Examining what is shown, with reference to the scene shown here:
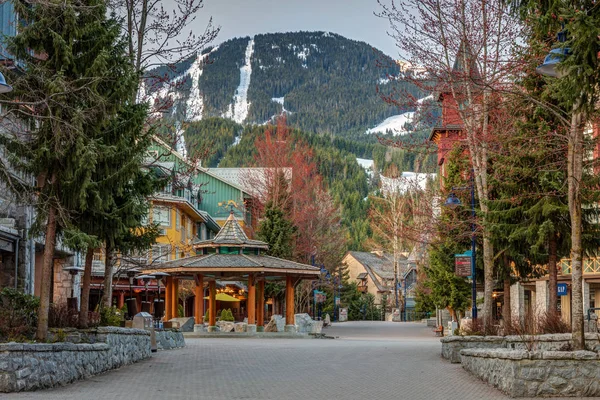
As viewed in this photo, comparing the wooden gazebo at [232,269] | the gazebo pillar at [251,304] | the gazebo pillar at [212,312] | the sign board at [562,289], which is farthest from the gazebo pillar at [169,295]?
the sign board at [562,289]

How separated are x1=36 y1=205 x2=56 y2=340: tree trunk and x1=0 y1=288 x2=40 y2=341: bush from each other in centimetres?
28

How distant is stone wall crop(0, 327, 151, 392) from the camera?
540 inches

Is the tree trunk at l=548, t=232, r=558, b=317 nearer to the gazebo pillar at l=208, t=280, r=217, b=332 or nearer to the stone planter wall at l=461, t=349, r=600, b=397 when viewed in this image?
the stone planter wall at l=461, t=349, r=600, b=397

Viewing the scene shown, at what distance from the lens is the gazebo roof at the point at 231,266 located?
125 ft

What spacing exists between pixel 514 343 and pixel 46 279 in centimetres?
956

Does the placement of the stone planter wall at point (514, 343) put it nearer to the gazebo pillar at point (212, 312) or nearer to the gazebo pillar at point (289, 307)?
the gazebo pillar at point (289, 307)

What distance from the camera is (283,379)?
16812 millimetres

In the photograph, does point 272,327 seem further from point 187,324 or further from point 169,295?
point 169,295

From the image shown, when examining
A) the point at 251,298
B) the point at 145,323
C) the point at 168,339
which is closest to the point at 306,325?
the point at 251,298

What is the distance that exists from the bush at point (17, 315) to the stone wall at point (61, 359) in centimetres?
85

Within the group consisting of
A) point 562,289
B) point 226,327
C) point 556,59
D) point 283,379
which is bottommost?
point 226,327

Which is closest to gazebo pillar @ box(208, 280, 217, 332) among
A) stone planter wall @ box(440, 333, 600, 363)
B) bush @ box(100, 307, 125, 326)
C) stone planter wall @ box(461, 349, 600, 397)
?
bush @ box(100, 307, 125, 326)

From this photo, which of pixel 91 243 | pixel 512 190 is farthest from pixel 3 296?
pixel 512 190

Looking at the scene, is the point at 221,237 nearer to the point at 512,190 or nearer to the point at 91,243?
the point at 512,190
